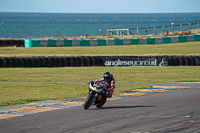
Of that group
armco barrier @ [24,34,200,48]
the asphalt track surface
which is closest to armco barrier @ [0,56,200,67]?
armco barrier @ [24,34,200,48]

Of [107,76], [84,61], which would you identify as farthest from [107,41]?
[107,76]

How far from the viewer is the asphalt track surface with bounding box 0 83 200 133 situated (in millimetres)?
7762

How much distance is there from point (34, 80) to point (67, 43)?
1831cm

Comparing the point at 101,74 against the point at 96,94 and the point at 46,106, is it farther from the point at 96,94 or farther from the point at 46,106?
the point at 96,94

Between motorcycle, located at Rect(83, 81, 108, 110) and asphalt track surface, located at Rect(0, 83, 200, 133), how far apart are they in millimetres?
209

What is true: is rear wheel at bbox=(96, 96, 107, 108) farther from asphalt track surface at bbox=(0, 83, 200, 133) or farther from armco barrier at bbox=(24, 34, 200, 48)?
armco barrier at bbox=(24, 34, 200, 48)

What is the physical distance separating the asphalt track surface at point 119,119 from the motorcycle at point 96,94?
0.69 feet

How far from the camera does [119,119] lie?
8.92 metres

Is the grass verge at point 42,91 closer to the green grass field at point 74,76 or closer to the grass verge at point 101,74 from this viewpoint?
the green grass field at point 74,76

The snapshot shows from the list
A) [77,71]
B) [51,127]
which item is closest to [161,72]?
[77,71]

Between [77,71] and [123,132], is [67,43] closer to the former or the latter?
[77,71]

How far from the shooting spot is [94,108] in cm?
1123

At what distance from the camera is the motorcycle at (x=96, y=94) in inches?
410

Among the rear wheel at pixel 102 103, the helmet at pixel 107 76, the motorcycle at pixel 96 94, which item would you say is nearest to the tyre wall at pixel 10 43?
the rear wheel at pixel 102 103
